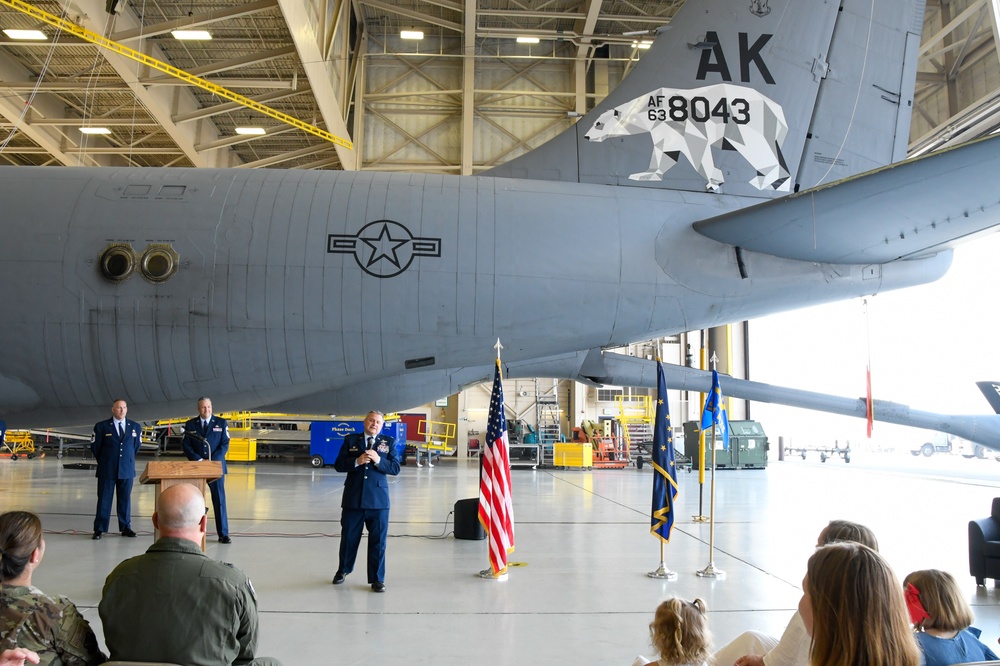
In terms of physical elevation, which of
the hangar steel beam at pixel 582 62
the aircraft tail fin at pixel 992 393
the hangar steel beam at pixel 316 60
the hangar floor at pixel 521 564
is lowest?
the hangar floor at pixel 521 564

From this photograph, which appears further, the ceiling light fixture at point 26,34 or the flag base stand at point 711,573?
the ceiling light fixture at point 26,34

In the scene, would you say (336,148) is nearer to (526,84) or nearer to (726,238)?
(526,84)

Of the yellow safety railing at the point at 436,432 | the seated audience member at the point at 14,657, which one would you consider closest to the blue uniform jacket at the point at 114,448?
the seated audience member at the point at 14,657

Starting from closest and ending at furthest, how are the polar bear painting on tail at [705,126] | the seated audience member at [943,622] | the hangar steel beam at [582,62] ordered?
the seated audience member at [943,622], the polar bear painting on tail at [705,126], the hangar steel beam at [582,62]

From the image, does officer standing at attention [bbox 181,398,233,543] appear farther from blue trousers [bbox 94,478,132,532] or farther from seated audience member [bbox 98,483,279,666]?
seated audience member [bbox 98,483,279,666]

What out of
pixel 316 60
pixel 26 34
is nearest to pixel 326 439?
pixel 316 60

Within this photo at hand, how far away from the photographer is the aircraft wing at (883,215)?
575 cm

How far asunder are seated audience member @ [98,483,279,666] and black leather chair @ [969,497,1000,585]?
6.19 meters

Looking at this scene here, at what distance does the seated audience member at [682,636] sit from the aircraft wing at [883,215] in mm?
4717

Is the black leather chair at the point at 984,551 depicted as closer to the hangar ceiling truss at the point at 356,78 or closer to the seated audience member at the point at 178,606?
the seated audience member at the point at 178,606

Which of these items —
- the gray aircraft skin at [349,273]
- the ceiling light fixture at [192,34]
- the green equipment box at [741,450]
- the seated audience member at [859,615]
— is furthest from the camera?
the green equipment box at [741,450]

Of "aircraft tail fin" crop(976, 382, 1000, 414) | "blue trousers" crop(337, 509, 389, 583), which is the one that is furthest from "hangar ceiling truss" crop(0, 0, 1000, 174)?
"blue trousers" crop(337, 509, 389, 583)

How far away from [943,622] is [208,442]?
23.9ft

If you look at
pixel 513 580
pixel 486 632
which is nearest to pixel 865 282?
pixel 513 580
